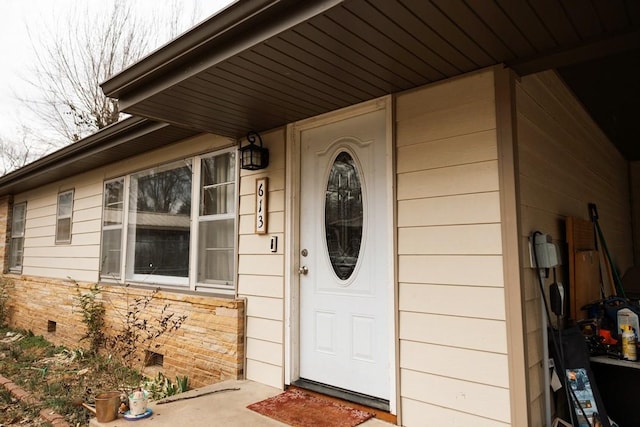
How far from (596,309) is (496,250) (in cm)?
128

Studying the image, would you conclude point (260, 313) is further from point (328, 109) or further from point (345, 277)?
point (328, 109)

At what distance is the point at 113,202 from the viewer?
5562 mm

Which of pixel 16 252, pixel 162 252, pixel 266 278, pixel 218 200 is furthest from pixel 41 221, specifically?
pixel 266 278

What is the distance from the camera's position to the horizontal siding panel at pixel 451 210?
2.26 metres

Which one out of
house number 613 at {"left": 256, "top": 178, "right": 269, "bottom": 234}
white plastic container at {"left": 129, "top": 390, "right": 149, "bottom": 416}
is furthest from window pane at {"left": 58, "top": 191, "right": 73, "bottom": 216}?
white plastic container at {"left": 129, "top": 390, "right": 149, "bottom": 416}

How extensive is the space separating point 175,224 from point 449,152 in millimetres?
3155

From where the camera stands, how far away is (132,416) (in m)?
2.70

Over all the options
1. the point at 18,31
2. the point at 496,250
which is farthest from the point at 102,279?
the point at 18,31

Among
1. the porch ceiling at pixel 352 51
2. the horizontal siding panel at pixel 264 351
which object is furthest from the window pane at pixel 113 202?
the horizontal siding panel at pixel 264 351

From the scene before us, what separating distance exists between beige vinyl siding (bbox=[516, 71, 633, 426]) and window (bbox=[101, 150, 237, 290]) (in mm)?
2449

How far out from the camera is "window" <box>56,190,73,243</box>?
656 centimetres

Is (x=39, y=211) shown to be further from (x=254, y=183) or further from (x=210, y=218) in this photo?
(x=254, y=183)

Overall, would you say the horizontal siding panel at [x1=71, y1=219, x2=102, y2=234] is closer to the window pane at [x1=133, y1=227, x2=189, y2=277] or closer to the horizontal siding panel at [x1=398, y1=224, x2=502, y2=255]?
the window pane at [x1=133, y1=227, x2=189, y2=277]

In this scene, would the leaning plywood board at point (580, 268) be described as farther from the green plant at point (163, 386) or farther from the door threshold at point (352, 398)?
the green plant at point (163, 386)
